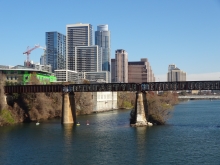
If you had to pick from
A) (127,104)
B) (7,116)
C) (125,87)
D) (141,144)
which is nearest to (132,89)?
(125,87)

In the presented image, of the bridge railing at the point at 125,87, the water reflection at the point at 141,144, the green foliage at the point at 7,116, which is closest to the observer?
the water reflection at the point at 141,144

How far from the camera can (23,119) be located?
9869cm

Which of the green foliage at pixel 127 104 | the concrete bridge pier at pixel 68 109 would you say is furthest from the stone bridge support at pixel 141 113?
the green foliage at pixel 127 104

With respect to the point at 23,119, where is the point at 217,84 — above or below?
above

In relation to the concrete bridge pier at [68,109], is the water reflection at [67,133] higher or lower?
lower

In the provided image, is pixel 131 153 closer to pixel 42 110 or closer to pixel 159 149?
pixel 159 149

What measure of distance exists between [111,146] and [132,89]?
33.7 metres

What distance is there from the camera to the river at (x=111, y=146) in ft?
156

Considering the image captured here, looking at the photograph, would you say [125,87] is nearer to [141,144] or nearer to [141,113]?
[141,113]

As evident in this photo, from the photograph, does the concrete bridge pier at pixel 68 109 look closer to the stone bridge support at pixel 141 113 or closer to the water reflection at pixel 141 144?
the stone bridge support at pixel 141 113

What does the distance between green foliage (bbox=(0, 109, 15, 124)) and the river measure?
1166 centimetres

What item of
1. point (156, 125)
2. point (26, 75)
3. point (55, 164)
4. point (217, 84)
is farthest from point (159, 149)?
point (26, 75)

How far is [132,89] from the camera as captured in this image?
89.2 metres

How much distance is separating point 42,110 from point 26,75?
1802 inches
